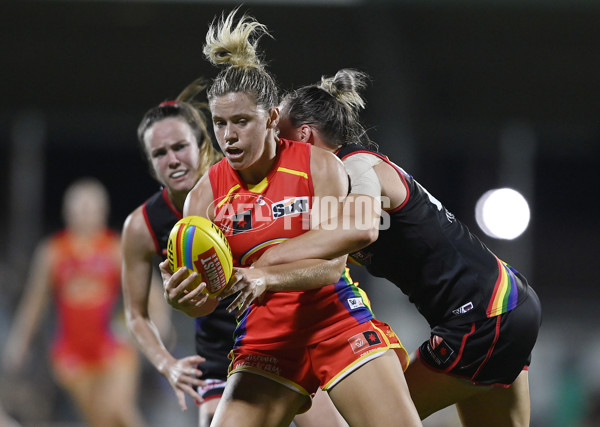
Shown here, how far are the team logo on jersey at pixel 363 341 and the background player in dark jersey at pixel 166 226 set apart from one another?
988 millimetres

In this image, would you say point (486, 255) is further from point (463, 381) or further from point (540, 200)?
point (540, 200)

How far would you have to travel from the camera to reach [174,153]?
3734 millimetres

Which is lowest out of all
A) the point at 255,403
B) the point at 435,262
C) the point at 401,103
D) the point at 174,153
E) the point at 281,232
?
the point at 255,403

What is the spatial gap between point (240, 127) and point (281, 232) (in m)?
0.40

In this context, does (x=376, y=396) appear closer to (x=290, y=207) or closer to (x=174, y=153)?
(x=290, y=207)

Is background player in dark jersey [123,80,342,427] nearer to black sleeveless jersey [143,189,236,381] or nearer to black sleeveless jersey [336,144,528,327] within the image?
black sleeveless jersey [143,189,236,381]

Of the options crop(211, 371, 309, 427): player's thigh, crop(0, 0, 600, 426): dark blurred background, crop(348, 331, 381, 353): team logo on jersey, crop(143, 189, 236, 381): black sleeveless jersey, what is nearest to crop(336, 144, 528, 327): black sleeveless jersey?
crop(348, 331, 381, 353): team logo on jersey

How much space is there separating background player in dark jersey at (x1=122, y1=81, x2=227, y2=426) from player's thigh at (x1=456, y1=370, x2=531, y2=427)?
1189 millimetres

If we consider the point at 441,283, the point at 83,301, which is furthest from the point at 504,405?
the point at 83,301

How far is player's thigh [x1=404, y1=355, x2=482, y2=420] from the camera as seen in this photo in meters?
3.22

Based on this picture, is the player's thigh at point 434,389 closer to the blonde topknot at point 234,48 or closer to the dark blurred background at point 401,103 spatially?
the blonde topknot at point 234,48

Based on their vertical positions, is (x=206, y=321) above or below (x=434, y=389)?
above

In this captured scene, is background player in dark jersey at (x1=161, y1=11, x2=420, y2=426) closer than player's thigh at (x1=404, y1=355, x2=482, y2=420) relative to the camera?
Yes

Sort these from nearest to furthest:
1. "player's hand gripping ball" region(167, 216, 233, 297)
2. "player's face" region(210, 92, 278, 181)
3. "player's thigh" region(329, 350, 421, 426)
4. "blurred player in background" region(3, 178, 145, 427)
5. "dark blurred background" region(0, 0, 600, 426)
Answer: "player's hand gripping ball" region(167, 216, 233, 297) < "player's thigh" region(329, 350, 421, 426) < "player's face" region(210, 92, 278, 181) < "blurred player in background" region(3, 178, 145, 427) < "dark blurred background" region(0, 0, 600, 426)
